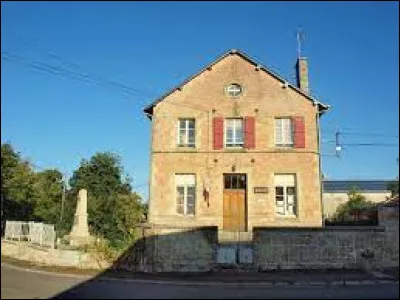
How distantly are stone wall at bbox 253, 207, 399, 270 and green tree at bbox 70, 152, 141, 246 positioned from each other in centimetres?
603

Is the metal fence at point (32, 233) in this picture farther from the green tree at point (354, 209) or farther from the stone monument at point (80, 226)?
the green tree at point (354, 209)

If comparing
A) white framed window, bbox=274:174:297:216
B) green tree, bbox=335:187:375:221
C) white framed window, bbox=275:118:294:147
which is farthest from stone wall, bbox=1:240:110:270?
green tree, bbox=335:187:375:221

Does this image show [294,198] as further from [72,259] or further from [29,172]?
[29,172]

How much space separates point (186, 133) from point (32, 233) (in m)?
9.05

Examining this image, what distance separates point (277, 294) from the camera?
14977 mm

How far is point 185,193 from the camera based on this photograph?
26.5m

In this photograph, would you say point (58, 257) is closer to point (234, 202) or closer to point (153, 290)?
point (153, 290)

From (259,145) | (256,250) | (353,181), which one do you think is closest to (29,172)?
(259,145)

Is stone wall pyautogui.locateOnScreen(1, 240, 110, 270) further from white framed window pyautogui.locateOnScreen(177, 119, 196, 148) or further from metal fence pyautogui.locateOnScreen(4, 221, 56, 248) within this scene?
white framed window pyautogui.locateOnScreen(177, 119, 196, 148)

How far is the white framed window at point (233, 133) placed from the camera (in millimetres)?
27125

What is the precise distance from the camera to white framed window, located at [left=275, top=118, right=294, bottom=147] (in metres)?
27.0

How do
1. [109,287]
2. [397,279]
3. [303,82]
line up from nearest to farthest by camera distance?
[109,287]
[397,279]
[303,82]

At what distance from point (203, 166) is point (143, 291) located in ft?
38.3

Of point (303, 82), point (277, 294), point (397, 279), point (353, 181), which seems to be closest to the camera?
point (277, 294)
